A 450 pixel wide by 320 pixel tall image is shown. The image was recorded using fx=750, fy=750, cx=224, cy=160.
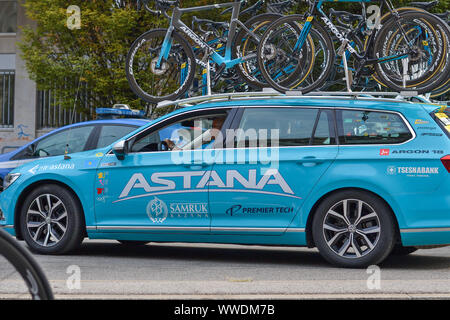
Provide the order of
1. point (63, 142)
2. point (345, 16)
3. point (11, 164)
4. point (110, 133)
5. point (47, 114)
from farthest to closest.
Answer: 1. point (47, 114)
2. point (11, 164)
3. point (63, 142)
4. point (110, 133)
5. point (345, 16)

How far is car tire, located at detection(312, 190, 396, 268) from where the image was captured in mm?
6875

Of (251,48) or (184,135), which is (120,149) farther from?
(251,48)

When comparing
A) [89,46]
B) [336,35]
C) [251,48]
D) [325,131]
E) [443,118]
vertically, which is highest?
[89,46]

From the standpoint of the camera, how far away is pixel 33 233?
26.7 ft

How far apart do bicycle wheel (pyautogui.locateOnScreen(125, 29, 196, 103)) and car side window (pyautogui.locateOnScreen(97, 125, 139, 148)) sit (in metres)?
1.55

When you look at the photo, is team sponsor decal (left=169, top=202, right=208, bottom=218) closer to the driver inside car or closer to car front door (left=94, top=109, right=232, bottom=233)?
car front door (left=94, top=109, right=232, bottom=233)

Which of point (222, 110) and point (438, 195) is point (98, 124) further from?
point (438, 195)

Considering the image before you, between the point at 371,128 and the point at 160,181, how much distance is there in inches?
85.5

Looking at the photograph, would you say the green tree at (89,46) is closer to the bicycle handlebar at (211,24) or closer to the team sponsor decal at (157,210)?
the bicycle handlebar at (211,24)

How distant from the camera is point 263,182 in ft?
23.9

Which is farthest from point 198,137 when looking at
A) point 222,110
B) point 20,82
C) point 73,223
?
point 20,82

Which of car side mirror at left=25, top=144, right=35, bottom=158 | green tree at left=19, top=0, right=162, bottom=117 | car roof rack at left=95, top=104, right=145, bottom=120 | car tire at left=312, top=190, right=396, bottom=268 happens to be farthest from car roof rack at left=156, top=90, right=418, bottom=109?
green tree at left=19, top=0, right=162, bottom=117

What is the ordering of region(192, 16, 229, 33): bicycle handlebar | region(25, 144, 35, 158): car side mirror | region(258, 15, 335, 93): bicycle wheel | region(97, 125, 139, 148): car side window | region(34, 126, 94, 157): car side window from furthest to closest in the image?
region(25, 144, 35, 158): car side mirror → region(34, 126, 94, 157): car side window → region(97, 125, 139, 148): car side window → region(192, 16, 229, 33): bicycle handlebar → region(258, 15, 335, 93): bicycle wheel

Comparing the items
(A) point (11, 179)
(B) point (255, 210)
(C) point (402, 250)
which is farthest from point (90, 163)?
(C) point (402, 250)
